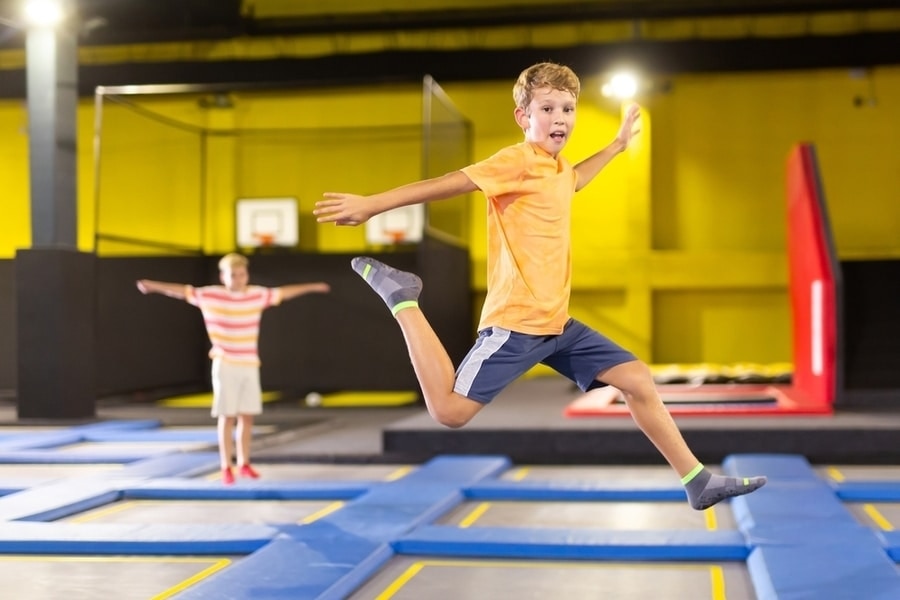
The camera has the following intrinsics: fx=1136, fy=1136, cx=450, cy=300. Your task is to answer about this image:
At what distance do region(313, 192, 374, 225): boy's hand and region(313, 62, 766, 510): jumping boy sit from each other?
149mm

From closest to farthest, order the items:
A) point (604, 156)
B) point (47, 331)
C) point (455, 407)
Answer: point (455, 407) → point (604, 156) → point (47, 331)

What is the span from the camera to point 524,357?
3.19 metres

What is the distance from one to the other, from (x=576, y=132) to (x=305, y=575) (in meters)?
8.68

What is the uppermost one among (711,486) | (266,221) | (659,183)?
(659,183)

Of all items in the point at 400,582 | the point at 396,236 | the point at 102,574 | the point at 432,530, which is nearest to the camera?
the point at 400,582

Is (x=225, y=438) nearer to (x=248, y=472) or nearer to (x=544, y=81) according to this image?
(x=248, y=472)

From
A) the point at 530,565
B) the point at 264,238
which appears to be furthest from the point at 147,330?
the point at 530,565

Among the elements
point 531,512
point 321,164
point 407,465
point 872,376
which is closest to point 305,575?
point 531,512

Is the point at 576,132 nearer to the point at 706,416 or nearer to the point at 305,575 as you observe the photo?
the point at 706,416

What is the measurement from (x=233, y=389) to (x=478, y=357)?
2543mm

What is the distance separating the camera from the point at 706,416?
696 centimetres

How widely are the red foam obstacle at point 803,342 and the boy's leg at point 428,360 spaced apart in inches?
155

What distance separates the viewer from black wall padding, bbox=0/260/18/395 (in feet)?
34.8

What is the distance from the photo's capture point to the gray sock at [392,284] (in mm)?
3285
